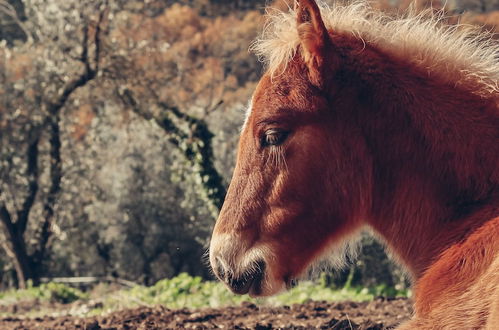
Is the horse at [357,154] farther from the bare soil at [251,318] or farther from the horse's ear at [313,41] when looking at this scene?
the bare soil at [251,318]

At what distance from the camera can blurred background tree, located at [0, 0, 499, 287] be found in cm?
1520

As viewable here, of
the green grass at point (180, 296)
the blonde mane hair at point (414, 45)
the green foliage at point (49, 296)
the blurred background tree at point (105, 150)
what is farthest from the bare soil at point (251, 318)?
the blurred background tree at point (105, 150)

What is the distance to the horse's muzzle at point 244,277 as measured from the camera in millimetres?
3383

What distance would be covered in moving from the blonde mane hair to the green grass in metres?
4.81

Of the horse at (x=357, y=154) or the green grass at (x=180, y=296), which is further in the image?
the green grass at (x=180, y=296)

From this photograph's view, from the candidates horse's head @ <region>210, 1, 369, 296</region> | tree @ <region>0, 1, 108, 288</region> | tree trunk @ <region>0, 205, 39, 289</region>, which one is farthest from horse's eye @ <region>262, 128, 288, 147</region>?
tree trunk @ <region>0, 205, 39, 289</region>

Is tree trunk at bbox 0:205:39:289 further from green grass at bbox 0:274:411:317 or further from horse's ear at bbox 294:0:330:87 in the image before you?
horse's ear at bbox 294:0:330:87

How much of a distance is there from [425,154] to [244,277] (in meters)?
1.02

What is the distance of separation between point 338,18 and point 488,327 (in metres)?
1.68

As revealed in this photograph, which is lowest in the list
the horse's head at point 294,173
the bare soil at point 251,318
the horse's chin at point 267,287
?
the bare soil at point 251,318

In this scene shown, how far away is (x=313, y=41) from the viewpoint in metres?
3.29

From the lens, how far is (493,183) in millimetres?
3150

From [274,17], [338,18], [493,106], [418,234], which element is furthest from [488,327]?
[274,17]

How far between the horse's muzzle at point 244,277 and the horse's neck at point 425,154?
639 mm
